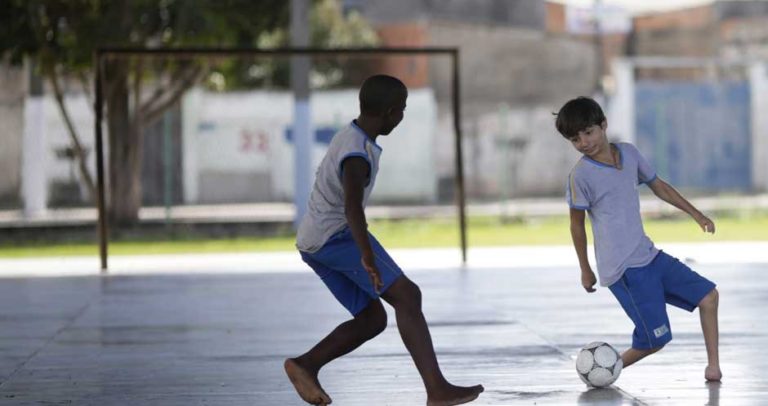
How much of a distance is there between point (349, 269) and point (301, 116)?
17.2 m

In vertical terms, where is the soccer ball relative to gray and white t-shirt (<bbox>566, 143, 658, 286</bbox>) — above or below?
below

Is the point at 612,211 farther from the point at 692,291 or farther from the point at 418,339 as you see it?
the point at 418,339

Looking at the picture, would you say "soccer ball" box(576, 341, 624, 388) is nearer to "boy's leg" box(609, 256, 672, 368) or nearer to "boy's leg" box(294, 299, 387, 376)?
"boy's leg" box(609, 256, 672, 368)

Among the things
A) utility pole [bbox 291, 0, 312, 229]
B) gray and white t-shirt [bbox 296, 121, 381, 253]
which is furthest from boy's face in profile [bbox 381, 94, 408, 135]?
utility pole [bbox 291, 0, 312, 229]

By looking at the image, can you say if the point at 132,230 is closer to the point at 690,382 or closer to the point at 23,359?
the point at 23,359

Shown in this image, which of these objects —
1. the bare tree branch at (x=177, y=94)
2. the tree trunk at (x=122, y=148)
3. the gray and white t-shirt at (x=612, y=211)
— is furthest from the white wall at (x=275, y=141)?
the gray and white t-shirt at (x=612, y=211)

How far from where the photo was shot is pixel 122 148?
24.8m

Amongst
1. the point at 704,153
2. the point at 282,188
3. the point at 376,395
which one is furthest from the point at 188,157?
the point at 376,395

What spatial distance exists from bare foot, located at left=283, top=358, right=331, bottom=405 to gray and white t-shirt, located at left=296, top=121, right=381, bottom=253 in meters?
0.51

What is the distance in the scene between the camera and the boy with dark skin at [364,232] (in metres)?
6.27

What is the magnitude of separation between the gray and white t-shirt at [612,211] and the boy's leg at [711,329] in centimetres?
34

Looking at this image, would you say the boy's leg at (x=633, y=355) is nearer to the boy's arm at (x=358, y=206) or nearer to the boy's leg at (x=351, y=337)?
the boy's leg at (x=351, y=337)

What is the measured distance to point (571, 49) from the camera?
46.5 metres

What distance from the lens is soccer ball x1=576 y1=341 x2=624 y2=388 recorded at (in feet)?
23.6
